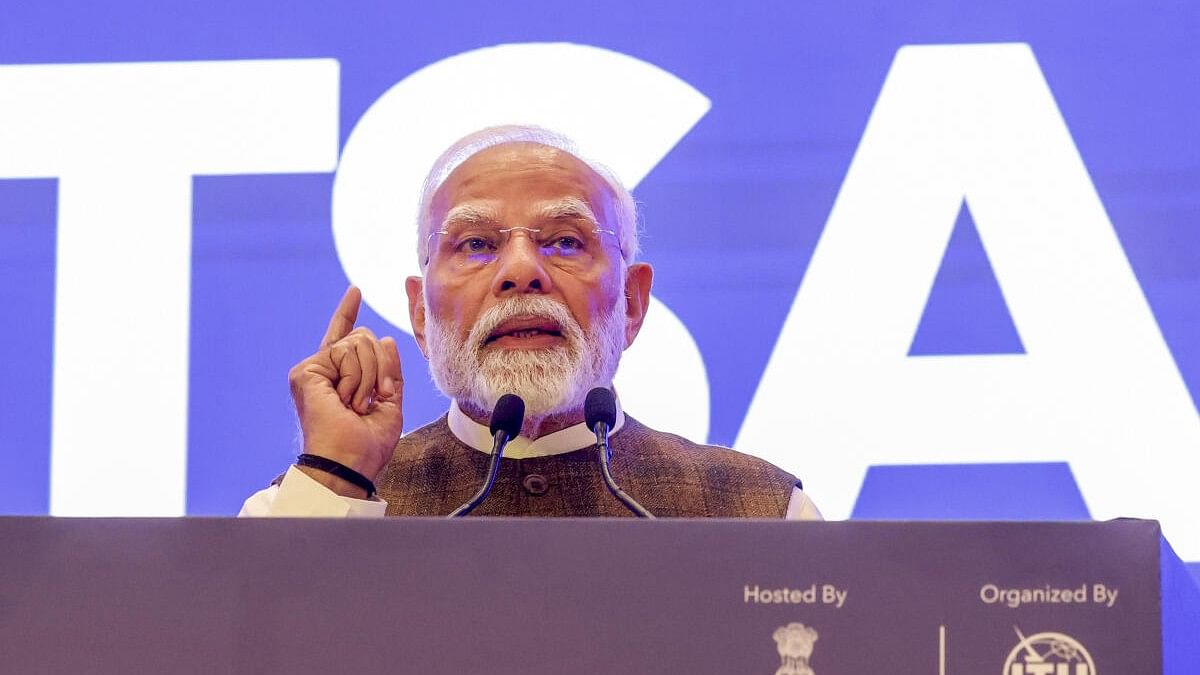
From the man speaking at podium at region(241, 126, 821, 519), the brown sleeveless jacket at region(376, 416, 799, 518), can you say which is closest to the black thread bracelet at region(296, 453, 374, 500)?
the man speaking at podium at region(241, 126, 821, 519)

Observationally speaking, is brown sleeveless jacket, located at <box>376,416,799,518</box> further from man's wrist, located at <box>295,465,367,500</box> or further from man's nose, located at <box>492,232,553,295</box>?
man's wrist, located at <box>295,465,367,500</box>

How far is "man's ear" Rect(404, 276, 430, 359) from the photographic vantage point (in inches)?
112

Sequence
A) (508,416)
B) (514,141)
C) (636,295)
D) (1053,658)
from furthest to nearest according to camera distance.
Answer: (636,295)
(514,141)
(508,416)
(1053,658)

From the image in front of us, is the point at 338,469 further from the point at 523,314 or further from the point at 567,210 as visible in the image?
the point at 567,210

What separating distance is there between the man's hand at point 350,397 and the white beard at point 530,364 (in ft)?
1.04

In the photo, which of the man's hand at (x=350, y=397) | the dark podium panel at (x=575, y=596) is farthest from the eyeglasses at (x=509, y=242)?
the dark podium panel at (x=575, y=596)

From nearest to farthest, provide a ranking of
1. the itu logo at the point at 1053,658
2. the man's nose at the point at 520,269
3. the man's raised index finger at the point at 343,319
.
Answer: the itu logo at the point at 1053,658, the man's raised index finger at the point at 343,319, the man's nose at the point at 520,269

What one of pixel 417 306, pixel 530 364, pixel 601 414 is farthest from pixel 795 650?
pixel 417 306

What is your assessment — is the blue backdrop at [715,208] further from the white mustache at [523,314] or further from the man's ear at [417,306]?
the white mustache at [523,314]

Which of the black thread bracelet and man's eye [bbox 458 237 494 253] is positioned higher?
man's eye [bbox 458 237 494 253]

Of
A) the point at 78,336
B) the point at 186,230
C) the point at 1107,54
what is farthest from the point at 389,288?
the point at 1107,54

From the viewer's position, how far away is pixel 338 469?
6.90ft

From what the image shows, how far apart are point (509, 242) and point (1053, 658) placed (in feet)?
5.01

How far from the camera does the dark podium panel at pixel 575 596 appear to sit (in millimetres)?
1216
